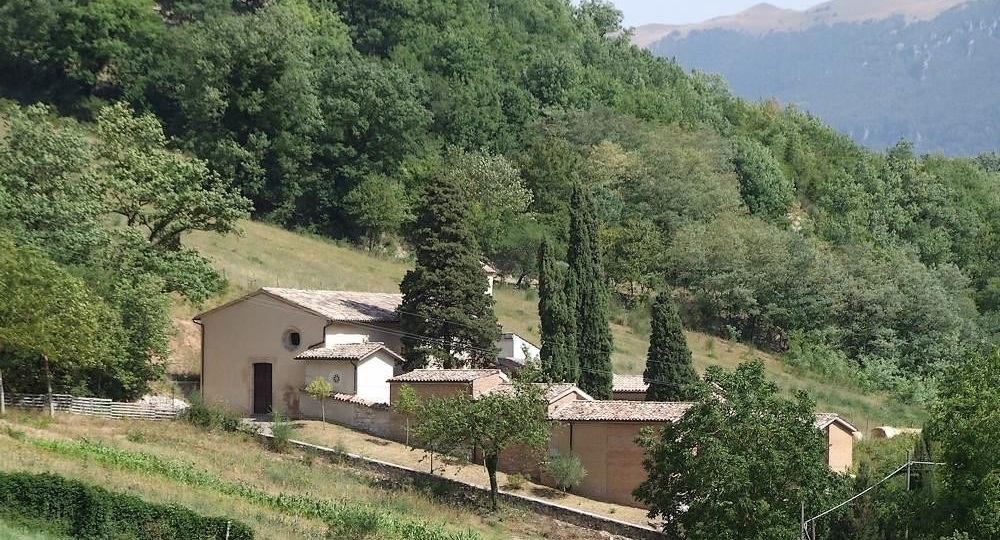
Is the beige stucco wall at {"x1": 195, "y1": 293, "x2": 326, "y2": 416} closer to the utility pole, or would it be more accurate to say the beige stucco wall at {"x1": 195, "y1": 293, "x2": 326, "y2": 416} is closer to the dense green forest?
the dense green forest

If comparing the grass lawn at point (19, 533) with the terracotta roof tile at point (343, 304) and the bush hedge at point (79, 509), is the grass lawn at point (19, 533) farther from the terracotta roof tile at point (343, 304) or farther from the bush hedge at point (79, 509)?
the terracotta roof tile at point (343, 304)

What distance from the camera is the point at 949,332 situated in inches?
3169

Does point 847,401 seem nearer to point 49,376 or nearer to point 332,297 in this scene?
point 332,297

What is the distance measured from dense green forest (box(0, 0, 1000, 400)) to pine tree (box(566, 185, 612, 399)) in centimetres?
1616

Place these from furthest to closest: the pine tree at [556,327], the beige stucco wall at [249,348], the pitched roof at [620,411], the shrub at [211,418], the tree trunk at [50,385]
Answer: the pine tree at [556,327], the beige stucco wall at [249,348], the shrub at [211,418], the pitched roof at [620,411], the tree trunk at [50,385]

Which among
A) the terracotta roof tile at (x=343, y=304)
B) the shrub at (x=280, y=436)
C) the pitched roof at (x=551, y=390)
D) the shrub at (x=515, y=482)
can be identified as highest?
the terracotta roof tile at (x=343, y=304)

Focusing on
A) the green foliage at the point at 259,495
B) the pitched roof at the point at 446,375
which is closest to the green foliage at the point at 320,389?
the pitched roof at the point at 446,375

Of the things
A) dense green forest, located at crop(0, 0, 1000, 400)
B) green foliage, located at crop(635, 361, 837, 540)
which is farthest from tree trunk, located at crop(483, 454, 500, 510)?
dense green forest, located at crop(0, 0, 1000, 400)

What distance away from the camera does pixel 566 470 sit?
42406mm

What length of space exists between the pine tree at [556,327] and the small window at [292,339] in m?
8.86

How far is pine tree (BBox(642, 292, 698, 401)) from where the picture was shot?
50500 millimetres

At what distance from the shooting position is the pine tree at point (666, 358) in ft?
166

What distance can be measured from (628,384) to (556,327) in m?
4.72

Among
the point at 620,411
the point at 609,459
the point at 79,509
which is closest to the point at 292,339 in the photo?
the point at 620,411
